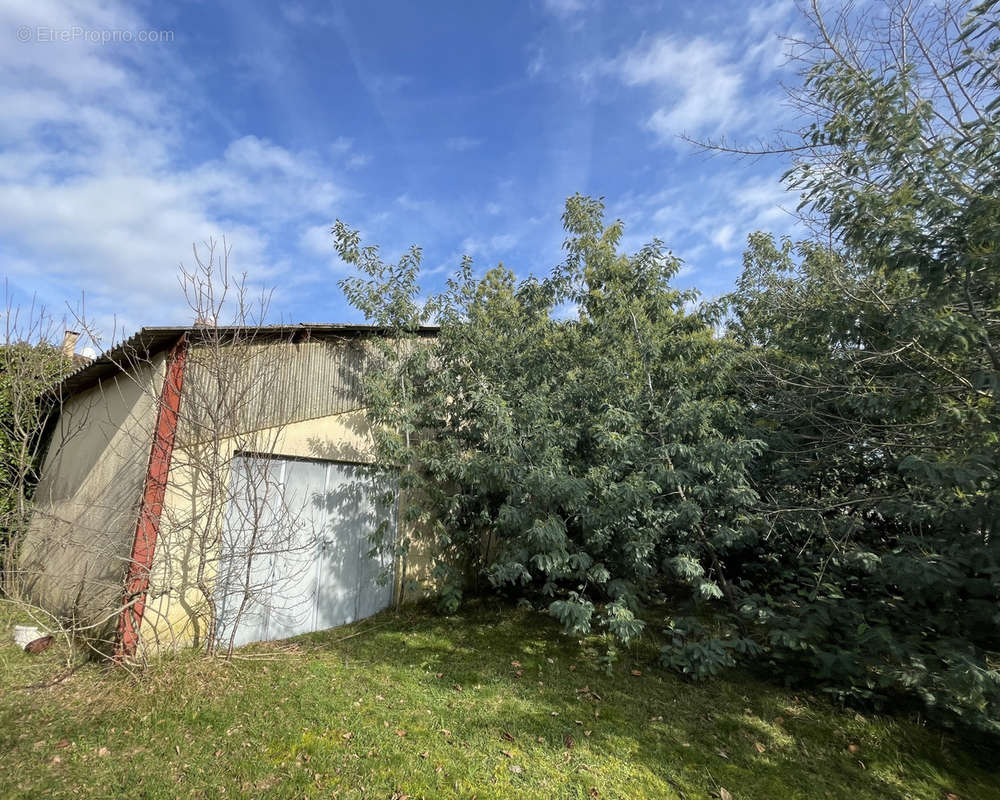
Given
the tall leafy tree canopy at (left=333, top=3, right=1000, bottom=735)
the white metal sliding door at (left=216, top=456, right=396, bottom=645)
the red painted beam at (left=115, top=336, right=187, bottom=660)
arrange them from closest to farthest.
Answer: the tall leafy tree canopy at (left=333, top=3, right=1000, bottom=735) → the red painted beam at (left=115, top=336, right=187, bottom=660) → the white metal sliding door at (left=216, top=456, right=396, bottom=645)

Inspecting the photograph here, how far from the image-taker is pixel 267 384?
543 cm

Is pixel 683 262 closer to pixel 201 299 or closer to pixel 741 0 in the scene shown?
pixel 741 0

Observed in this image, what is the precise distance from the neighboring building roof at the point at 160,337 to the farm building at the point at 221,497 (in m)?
0.03

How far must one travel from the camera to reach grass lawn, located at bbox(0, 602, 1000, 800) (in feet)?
10.2

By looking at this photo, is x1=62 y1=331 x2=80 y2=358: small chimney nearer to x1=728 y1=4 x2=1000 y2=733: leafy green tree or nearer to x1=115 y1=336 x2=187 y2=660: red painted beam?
x1=115 y1=336 x2=187 y2=660: red painted beam

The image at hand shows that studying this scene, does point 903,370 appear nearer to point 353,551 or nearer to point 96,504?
point 353,551

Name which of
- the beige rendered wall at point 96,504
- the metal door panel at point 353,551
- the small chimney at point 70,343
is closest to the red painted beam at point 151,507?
the beige rendered wall at point 96,504

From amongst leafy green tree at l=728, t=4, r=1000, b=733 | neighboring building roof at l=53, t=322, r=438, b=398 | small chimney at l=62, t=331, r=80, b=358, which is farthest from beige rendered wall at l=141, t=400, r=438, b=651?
leafy green tree at l=728, t=4, r=1000, b=733

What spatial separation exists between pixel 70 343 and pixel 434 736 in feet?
32.6

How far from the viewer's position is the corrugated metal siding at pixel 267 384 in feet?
16.0

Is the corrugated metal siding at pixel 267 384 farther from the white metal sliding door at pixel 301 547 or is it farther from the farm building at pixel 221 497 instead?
the white metal sliding door at pixel 301 547

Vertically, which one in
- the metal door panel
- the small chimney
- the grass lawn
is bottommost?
the grass lawn

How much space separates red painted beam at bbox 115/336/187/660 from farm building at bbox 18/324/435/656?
14mm

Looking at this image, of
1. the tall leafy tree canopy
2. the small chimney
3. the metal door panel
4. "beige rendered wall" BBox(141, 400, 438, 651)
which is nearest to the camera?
the tall leafy tree canopy
